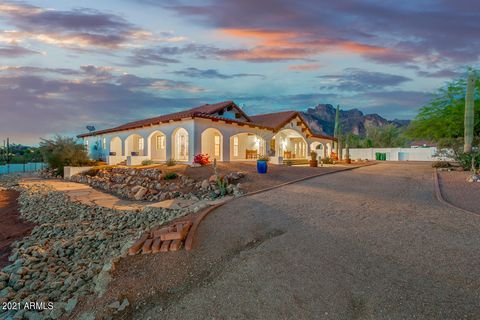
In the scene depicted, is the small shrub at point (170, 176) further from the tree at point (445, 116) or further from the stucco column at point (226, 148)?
the tree at point (445, 116)

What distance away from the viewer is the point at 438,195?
29.0ft

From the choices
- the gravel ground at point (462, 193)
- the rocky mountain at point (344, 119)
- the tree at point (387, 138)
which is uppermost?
the rocky mountain at point (344, 119)

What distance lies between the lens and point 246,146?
78.3 feet

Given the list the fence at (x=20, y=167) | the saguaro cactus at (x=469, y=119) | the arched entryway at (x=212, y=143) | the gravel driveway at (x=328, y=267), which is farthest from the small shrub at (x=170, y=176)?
the fence at (x=20, y=167)

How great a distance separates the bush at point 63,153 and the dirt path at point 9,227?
23.3 feet

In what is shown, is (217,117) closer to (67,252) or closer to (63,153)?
(63,153)

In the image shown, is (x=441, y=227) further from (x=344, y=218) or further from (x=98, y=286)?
(x=98, y=286)

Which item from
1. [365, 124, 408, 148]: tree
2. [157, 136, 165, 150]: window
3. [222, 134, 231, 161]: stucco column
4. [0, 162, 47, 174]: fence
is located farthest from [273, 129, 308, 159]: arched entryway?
[0, 162, 47, 174]: fence

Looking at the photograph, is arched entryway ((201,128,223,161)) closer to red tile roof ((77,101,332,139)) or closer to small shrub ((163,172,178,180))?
red tile roof ((77,101,332,139))

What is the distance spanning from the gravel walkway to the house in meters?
13.1

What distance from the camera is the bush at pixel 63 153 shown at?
20844 mm

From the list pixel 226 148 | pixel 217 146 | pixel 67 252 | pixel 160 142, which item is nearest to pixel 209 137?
pixel 217 146

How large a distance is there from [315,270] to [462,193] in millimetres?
8187

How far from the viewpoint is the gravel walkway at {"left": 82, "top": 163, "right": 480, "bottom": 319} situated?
10.9 ft
